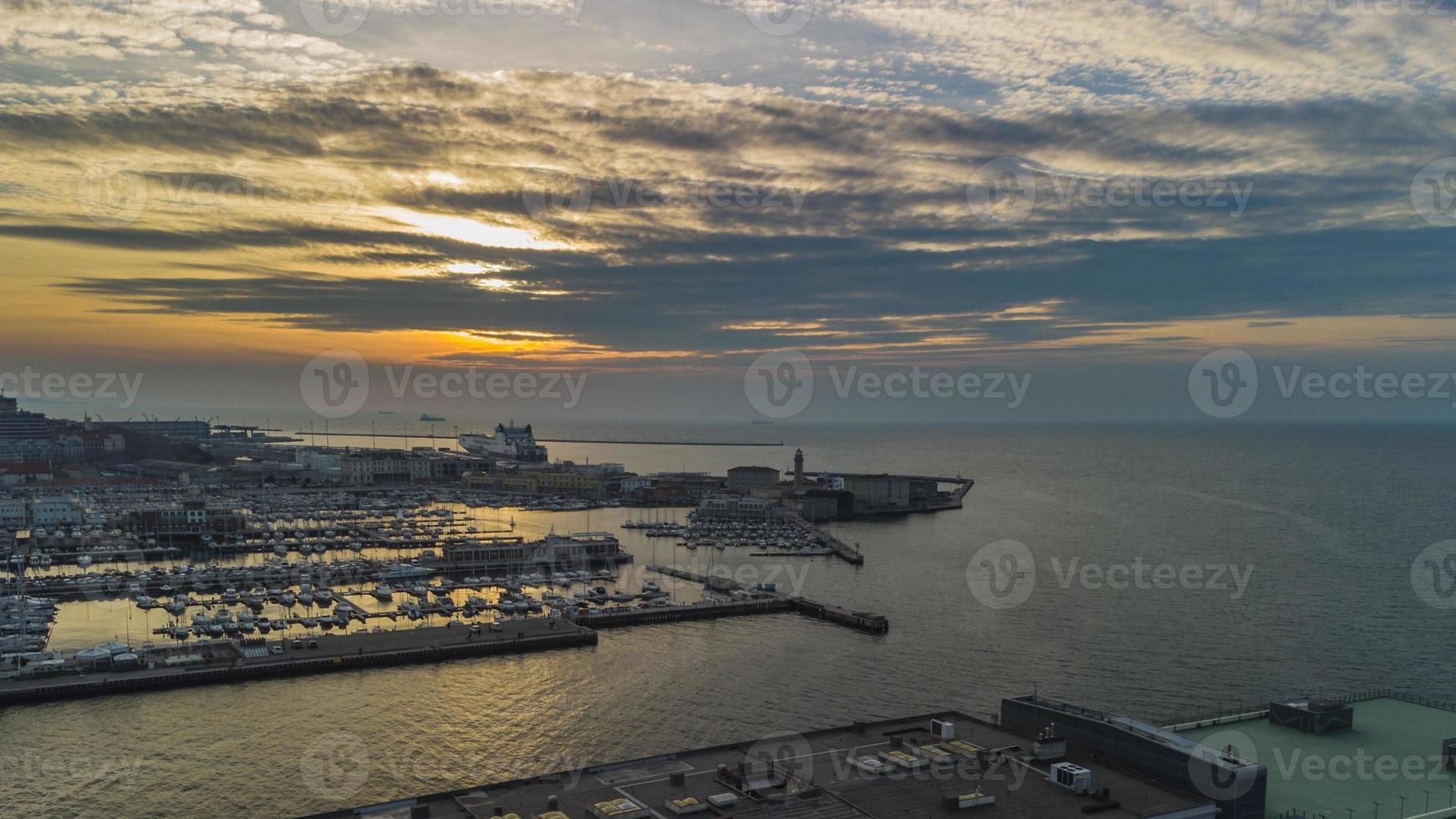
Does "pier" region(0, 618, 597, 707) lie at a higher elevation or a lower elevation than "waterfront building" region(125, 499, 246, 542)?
lower

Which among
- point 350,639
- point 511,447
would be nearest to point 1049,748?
point 350,639

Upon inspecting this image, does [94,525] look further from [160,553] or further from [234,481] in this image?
[234,481]

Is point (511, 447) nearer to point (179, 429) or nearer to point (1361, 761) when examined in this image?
point (179, 429)

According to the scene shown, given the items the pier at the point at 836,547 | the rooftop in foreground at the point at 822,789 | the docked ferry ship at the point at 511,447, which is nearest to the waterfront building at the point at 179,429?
the docked ferry ship at the point at 511,447

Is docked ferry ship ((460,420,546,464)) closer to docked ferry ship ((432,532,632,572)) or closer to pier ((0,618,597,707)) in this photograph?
docked ferry ship ((432,532,632,572))

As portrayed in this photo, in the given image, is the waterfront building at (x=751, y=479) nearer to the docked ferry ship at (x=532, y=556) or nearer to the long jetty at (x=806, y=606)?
the docked ferry ship at (x=532, y=556)

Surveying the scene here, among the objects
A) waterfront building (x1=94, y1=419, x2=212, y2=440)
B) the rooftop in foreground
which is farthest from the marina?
waterfront building (x1=94, y1=419, x2=212, y2=440)
